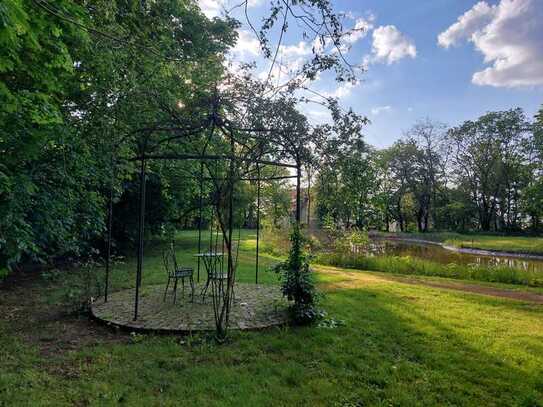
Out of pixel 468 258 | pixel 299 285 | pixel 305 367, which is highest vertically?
pixel 299 285

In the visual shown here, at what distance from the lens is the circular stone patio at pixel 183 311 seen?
13.9 ft

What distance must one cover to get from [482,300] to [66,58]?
24.0 feet

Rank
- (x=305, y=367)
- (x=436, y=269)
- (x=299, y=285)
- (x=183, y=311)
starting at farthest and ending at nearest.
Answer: (x=436, y=269) < (x=183, y=311) < (x=299, y=285) < (x=305, y=367)

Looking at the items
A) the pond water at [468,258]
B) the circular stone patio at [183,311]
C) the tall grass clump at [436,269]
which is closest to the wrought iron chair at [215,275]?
the circular stone patio at [183,311]

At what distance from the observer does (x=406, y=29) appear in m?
3.04

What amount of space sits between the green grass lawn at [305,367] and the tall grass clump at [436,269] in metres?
4.14

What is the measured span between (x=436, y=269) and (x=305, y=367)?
808 centimetres

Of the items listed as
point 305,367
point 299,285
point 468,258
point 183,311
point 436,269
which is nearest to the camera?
point 305,367

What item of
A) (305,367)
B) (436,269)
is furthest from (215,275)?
(436,269)

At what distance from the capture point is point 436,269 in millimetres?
9969

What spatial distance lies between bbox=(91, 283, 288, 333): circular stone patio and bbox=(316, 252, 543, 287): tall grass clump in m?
3.17

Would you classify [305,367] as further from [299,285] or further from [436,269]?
[436,269]

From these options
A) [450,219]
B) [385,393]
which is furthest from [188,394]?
[450,219]

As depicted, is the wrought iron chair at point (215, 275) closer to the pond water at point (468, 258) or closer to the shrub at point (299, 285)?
the shrub at point (299, 285)
